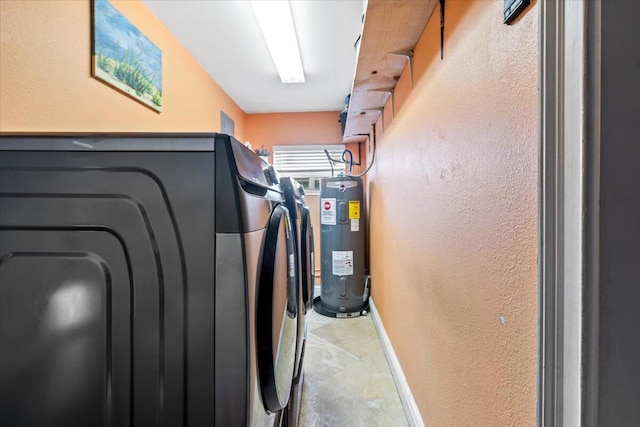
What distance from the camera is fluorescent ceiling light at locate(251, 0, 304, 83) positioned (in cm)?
163

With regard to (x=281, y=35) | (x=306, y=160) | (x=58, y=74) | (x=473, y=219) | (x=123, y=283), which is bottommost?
(x=123, y=283)

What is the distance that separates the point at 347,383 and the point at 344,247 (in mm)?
1340

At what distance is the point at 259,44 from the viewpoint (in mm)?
2123

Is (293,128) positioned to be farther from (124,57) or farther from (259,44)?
(124,57)

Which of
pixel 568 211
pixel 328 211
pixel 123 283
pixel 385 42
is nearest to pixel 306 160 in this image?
pixel 328 211

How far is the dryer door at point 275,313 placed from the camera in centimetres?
62

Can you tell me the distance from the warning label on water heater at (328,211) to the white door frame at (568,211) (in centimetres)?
238

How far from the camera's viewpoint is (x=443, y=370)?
1.00 meters

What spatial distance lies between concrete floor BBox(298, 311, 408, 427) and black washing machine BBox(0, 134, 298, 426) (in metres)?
1.18

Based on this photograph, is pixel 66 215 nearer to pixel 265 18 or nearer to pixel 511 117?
pixel 511 117

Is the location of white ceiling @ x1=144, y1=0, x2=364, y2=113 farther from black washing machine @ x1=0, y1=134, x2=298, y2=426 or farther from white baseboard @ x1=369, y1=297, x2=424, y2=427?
white baseboard @ x1=369, y1=297, x2=424, y2=427

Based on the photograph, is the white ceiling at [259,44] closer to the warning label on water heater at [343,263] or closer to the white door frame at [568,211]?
the white door frame at [568,211]

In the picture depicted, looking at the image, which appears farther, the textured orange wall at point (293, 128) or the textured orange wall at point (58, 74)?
the textured orange wall at point (293, 128)

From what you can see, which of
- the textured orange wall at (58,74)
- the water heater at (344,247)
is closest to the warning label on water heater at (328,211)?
the water heater at (344,247)
